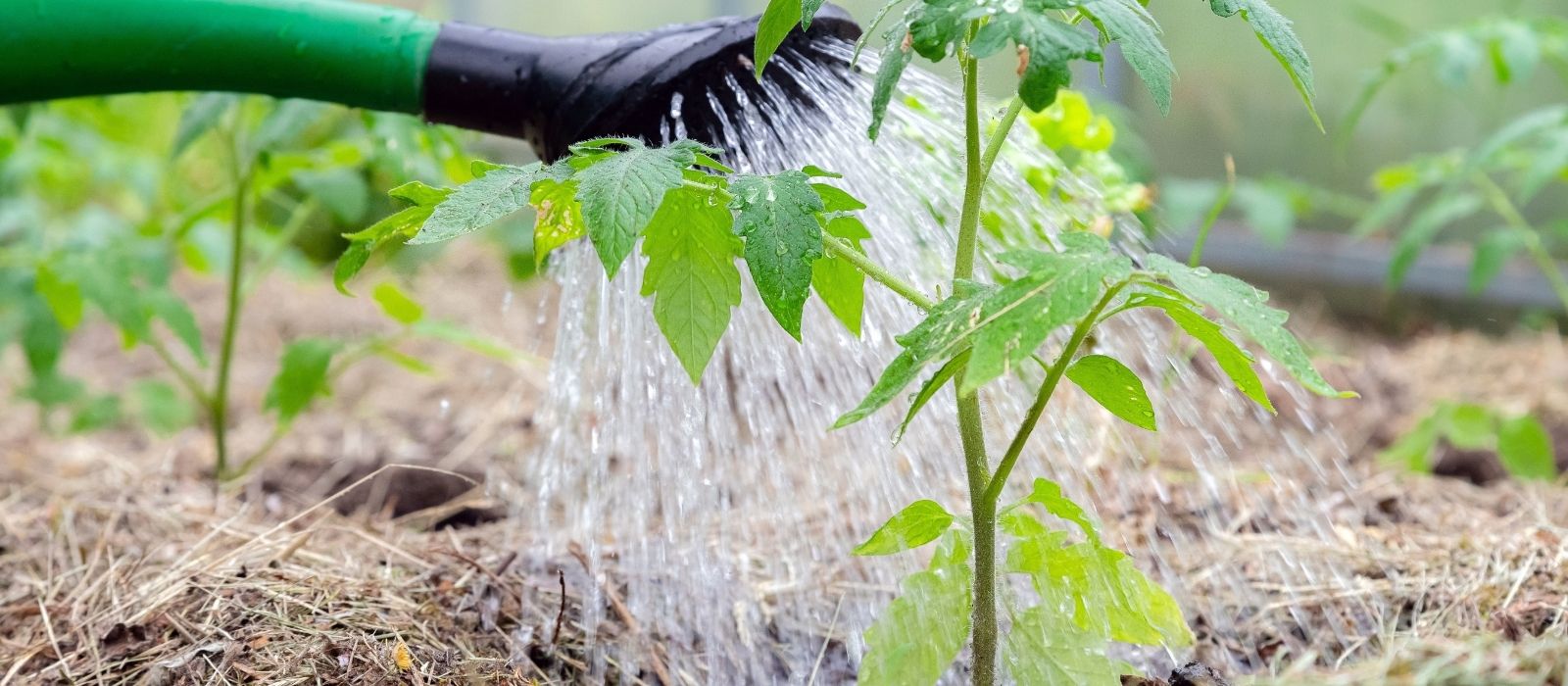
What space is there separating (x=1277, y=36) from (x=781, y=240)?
1.24 ft

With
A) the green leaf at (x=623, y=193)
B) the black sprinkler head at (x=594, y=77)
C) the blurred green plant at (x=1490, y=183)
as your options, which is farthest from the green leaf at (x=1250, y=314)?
the blurred green plant at (x=1490, y=183)

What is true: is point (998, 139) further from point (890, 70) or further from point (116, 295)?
point (116, 295)

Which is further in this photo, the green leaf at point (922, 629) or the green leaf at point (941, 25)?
the green leaf at point (922, 629)

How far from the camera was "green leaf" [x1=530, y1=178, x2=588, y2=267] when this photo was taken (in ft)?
3.12

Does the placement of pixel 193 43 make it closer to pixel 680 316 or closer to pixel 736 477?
pixel 680 316

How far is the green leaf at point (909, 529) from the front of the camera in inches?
37.5

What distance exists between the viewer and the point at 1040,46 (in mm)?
740

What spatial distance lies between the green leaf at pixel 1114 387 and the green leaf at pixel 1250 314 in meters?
0.12

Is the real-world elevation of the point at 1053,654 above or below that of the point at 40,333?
above

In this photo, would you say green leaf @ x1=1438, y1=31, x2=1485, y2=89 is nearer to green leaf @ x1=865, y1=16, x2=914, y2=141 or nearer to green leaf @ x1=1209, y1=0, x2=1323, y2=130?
green leaf @ x1=1209, y1=0, x2=1323, y2=130

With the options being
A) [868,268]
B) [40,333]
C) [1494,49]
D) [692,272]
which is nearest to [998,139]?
→ [868,268]

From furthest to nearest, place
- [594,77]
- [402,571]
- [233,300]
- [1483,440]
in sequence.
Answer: [1483,440]
[233,300]
[402,571]
[594,77]

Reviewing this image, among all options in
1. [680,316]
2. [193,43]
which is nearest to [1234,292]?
[680,316]

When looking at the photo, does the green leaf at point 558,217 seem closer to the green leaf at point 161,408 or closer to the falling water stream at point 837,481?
the falling water stream at point 837,481
